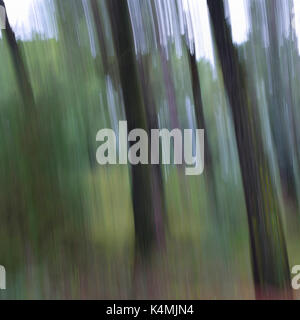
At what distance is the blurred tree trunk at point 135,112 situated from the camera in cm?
86

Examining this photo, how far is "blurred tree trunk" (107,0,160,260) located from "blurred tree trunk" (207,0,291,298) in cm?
21

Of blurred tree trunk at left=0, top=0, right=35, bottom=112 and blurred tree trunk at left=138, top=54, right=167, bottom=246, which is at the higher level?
blurred tree trunk at left=0, top=0, right=35, bottom=112

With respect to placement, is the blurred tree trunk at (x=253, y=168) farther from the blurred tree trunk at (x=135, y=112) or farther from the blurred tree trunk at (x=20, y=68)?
the blurred tree trunk at (x=20, y=68)

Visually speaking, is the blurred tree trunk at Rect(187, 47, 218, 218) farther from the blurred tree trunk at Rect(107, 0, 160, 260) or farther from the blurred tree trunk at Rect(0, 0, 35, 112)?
the blurred tree trunk at Rect(0, 0, 35, 112)

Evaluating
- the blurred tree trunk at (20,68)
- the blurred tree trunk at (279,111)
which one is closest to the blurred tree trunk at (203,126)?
the blurred tree trunk at (279,111)

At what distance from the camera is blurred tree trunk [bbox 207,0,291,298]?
86 centimetres

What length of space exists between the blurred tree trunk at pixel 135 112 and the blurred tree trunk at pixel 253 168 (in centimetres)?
21

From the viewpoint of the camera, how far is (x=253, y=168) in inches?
A: 34.2

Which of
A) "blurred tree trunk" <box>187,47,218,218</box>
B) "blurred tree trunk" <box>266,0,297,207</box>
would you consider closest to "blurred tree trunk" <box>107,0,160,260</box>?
"blurred tree trunk" <box>187,47,218,218</box>

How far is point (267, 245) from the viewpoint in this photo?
0.87 metres
